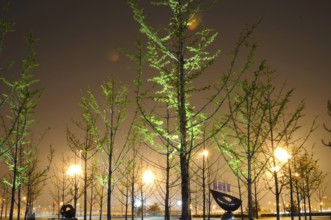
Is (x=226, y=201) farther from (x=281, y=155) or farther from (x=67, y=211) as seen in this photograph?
(x=67, y=211)

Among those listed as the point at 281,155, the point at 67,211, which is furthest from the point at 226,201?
the point at 67,211

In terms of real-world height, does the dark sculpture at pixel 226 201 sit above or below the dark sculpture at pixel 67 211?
above

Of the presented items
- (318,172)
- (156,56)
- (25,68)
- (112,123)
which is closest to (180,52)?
(156,56)

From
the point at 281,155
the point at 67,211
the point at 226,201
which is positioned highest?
the point at 281,155

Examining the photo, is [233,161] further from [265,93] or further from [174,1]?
[174,1]

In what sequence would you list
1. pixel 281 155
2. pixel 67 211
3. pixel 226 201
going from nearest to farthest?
pixel 226 201 < pixel 281 155 < pixel 67 211

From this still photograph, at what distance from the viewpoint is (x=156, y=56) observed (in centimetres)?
1009

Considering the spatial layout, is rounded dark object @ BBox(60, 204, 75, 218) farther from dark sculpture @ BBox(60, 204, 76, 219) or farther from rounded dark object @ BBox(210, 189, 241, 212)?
rounded dark object @ BBox(210, 189, 241, 212)

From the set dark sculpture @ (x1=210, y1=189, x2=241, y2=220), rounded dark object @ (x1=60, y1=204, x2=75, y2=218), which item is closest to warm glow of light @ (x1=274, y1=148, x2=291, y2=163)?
dark sculpture @ (x1=210, y1=189, x2=241, y2=220)

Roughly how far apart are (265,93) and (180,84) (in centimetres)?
739

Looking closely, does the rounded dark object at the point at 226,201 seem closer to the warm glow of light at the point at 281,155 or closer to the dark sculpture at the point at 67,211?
the warm glow of light at the point at 281,155

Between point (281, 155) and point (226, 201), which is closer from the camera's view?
point (226, 201)

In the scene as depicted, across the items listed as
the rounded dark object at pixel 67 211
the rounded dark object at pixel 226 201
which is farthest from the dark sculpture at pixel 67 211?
the rounded dark object at pixel 226 201

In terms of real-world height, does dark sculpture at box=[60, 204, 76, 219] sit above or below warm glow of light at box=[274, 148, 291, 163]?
below
